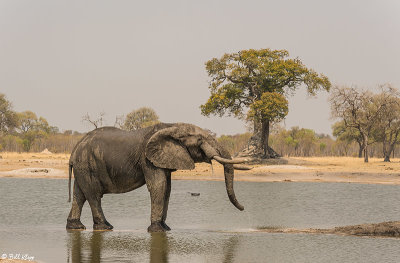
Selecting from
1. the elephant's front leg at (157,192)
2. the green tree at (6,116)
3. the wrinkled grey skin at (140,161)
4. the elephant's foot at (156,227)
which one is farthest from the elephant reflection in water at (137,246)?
the green tree at (6,116)

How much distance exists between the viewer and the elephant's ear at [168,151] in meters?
16.3

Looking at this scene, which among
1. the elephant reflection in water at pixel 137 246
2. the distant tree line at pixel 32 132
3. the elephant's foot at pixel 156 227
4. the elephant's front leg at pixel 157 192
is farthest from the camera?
the distant tree line at pixel 32 132

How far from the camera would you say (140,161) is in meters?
16.6

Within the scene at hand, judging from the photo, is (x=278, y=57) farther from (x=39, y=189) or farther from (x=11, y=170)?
(x=39, y=189)

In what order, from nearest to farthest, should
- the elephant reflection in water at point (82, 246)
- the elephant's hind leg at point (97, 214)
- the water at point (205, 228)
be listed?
the elephant reflection in water at point (82, 246) < the water at point (205, 228) < the elephant's hind leg at point (97, 214)

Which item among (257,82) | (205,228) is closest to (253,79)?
(257,82)

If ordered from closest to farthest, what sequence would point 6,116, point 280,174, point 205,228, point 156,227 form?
point 156,227
point 205,228
point 280,174
point 6,116

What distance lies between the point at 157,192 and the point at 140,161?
102 cm

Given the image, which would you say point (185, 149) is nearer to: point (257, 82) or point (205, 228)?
point (205, 228)

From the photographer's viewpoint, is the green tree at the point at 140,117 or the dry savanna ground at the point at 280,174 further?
the green tree at the point at 140,117

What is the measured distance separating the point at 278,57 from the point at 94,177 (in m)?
48.8

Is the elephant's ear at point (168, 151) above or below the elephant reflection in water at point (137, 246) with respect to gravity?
above

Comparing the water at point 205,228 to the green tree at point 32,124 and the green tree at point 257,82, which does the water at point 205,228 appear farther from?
the green tree at point 32,124

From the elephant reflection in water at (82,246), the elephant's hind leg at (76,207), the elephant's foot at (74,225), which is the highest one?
the elephant's hind leg at (76,207)
